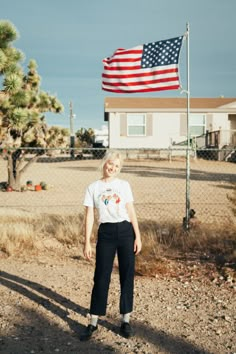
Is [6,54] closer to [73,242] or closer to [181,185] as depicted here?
[73,242]

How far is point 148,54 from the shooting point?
24.3ft

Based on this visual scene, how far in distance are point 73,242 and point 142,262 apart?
1637 millimetres

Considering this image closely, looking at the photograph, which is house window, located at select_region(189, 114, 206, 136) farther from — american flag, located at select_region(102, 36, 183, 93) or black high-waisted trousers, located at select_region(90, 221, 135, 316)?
black high-waisted trousers, located at select_region(90, 221, 135, 316)

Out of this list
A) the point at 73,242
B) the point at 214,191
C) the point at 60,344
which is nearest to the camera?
the point at 60,344

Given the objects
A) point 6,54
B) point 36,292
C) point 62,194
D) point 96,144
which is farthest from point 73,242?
point 96,144

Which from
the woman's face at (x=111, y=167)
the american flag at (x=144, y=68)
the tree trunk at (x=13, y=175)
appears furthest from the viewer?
the tree trunk at (x=13, y=175)

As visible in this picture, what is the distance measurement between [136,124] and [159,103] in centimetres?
276

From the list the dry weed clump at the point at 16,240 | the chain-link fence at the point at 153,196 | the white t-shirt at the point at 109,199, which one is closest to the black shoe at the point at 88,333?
the white t-shirt at the point at 109,199

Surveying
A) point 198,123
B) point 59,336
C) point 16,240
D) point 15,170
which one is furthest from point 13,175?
point 198,123

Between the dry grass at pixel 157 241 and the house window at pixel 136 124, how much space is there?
70.3ft

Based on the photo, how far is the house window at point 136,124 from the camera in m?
28.7

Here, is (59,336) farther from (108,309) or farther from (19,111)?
(19,111)

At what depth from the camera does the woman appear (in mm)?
3453

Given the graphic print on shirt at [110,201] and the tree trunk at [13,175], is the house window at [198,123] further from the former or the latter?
the graphic print on shirt at [110,201]
